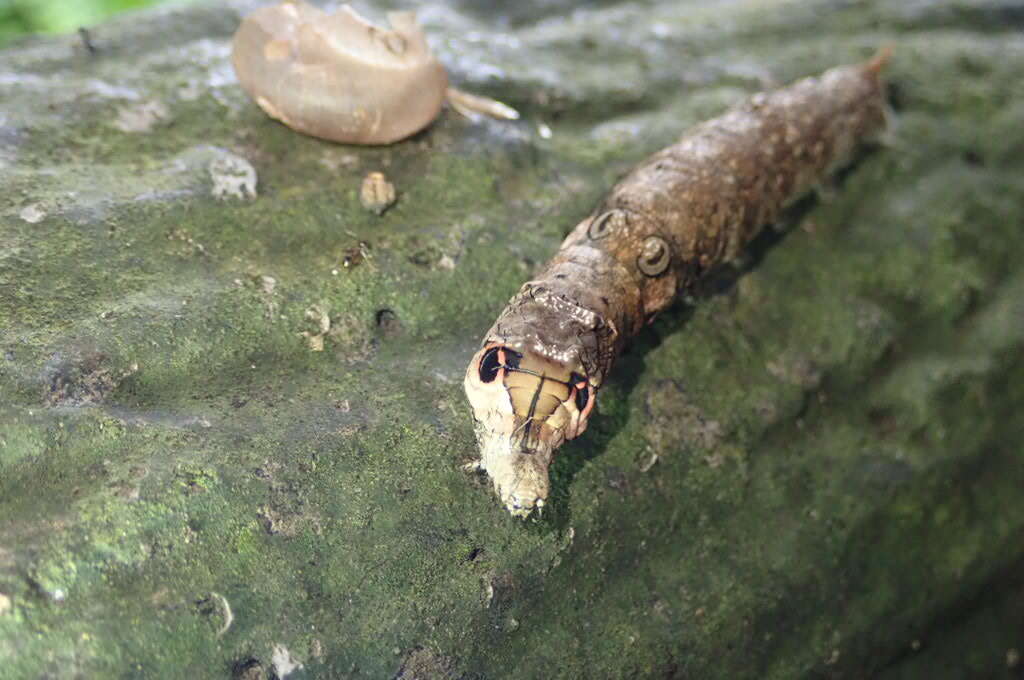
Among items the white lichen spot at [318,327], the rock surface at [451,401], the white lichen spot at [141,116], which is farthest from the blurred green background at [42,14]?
the white lichen spot at [318,327]

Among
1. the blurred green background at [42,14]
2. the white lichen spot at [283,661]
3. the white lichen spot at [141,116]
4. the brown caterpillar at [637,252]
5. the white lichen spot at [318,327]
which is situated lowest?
the blurred green background at [42,14]

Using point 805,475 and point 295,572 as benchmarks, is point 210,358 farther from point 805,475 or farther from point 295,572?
point 805,475

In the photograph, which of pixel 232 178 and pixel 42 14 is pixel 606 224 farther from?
pixel 42 14

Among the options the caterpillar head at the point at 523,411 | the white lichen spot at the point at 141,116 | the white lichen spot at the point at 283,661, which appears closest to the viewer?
the white lichen spot at the point at 283,661

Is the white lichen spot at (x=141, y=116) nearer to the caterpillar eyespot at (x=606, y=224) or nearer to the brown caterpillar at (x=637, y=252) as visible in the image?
the brown caterpillar at (x=637, y=252)

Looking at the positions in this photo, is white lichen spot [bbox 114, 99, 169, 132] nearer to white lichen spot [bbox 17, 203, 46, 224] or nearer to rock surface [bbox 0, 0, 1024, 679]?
rock surface [bbox 0, 0, 1024, 679]

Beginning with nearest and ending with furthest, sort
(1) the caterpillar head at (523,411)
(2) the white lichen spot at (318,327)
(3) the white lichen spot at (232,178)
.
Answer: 1. (1) the caterpillar head at (523,411)
2. (2) the white lichen spot at (318,327)
3. (3) the white lichen spot at (232,178)
